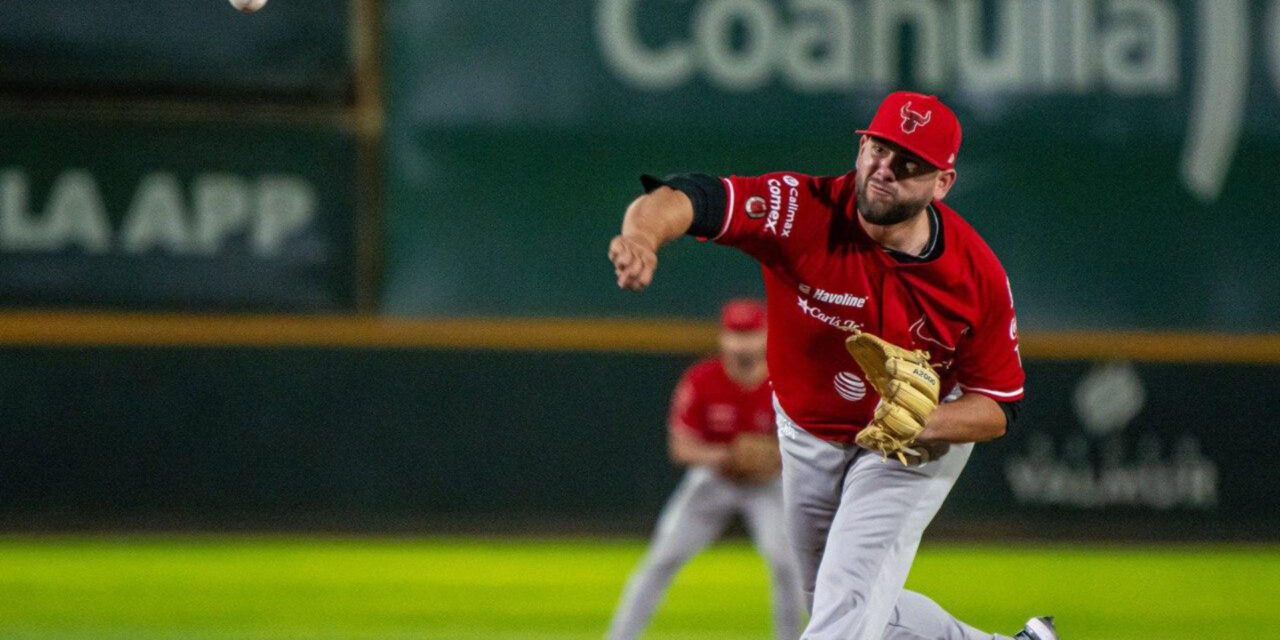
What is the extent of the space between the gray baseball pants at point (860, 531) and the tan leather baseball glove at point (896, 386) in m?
0.27

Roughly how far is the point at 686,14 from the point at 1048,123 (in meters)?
2.40

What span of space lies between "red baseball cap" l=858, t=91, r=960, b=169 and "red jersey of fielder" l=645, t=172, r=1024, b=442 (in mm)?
299

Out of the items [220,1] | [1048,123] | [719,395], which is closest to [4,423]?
[220,1]

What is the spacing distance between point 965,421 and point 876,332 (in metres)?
0.37

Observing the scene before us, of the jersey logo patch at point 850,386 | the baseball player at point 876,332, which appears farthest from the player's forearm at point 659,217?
the jersey logo patch at point 850,386

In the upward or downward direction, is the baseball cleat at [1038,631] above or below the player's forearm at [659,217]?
below

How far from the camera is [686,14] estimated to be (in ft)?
33.8

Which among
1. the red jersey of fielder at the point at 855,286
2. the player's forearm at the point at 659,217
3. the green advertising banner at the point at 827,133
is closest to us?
the player's forearm at the point at 659,217

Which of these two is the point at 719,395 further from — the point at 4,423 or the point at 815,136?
the point at 4,423

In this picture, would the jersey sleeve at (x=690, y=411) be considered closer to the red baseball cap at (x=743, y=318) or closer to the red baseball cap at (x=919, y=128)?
the red baseball cap at (x=743, y=318)

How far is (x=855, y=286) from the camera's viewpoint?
4.79m

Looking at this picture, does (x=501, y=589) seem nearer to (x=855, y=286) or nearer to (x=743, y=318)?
(x=743, y=318)

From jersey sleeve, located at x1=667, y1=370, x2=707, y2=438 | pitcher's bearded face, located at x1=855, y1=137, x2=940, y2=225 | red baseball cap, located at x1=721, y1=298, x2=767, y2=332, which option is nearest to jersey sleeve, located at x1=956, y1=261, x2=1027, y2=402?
pitcher's bearded face, located at x1=855, y1=137, x2=940, y2=225

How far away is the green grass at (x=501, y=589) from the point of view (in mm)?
7414
